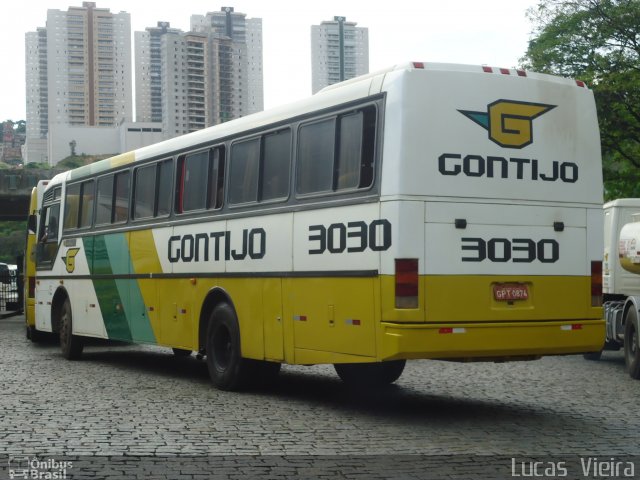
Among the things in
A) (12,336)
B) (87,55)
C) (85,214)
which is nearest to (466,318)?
(85,214)

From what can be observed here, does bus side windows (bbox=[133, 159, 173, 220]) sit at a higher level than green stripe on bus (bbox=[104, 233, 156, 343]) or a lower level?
higher

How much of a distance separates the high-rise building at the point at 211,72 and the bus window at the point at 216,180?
124 metres

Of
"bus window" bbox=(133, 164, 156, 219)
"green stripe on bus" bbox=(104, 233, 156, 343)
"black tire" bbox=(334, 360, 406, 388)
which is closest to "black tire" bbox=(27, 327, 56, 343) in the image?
"green stripe on bus" bbox=(104, 233, 156, 343)

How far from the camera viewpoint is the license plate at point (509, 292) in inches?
398

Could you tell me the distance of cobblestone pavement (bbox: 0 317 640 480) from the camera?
7.98 meters

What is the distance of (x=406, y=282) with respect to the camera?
31.9 feet

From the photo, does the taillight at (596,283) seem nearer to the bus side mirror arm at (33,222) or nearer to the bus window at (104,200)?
the bus window at (104,200)

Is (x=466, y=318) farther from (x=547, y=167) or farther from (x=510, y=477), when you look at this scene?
(x=510, y=477)

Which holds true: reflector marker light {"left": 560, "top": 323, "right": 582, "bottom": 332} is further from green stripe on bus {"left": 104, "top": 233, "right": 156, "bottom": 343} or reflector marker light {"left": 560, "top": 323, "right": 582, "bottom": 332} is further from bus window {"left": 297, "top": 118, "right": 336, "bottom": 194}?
green stripe on bus {"left": 104, "top": 233, "right": 156, "bottom": 343}

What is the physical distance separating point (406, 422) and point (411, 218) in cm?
188

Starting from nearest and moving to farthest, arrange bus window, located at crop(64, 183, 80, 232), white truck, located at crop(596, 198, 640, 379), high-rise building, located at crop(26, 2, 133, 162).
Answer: white truck, located at crop(596, 198, 640, 379) → bus window, located at crop(64, 183, 80, 232) → high-rise building, located at crop(26, 2, 133, 162)

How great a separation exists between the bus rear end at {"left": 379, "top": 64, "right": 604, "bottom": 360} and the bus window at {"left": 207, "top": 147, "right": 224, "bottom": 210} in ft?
12.1

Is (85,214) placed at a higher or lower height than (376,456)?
higher

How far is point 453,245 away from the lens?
9.95 m
